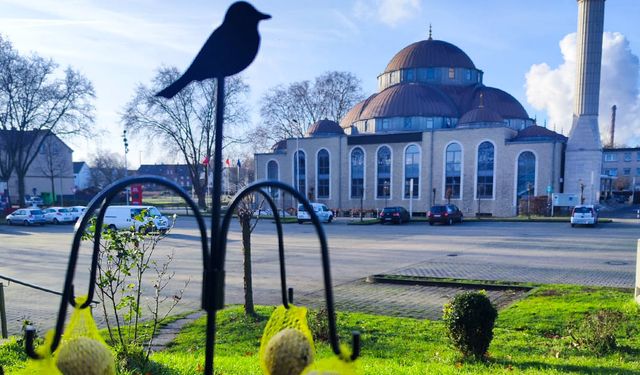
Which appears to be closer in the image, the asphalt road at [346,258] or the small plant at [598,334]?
the small plant at [598,334]

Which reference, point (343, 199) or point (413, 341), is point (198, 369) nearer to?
point (413, 341)

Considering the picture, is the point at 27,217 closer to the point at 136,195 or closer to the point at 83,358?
the point at 136,195

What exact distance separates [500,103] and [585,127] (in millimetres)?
15179

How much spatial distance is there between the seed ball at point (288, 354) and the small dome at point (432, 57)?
62.8m

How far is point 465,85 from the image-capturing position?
59.8 meters

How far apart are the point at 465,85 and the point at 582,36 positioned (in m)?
20.5

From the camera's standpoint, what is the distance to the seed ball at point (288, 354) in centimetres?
152

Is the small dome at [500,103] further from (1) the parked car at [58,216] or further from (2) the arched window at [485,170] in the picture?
(1) the parked car at [58,216]

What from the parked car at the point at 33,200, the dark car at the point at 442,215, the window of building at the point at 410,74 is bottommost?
the parked car at the point at 33,200

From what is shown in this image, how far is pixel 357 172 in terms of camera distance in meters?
51.0

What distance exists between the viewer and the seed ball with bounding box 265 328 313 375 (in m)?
1.52

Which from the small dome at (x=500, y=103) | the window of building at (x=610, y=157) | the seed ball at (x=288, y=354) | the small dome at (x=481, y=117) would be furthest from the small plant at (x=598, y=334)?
the window of building at (x=610, y=157)

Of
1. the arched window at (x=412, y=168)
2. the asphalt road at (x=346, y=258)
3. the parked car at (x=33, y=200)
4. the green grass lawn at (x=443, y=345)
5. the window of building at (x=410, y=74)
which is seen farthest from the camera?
the window of building at (x=410, y=74)

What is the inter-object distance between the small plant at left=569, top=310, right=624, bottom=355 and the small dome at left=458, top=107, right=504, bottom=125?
44.4 m
